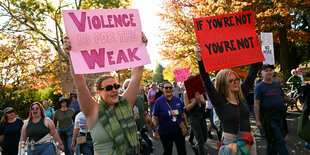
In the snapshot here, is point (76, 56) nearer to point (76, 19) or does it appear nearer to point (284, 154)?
point (76, 19)

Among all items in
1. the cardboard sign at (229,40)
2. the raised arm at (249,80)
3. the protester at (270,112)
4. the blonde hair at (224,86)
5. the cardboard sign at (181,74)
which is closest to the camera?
the blonde hair at (224,86)

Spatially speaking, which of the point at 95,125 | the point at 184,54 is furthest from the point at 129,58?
the point at 184,54

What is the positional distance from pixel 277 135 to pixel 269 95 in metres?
0.74

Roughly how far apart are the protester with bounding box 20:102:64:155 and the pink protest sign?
3.10m

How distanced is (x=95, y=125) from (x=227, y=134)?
1535 millimetres

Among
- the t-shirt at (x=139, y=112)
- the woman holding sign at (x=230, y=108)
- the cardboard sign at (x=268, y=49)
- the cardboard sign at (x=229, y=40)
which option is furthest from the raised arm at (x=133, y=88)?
the cardboard sign at (x=268, y=49)

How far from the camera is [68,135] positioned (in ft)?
23.0

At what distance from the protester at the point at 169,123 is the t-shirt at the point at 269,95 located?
63.6 inches

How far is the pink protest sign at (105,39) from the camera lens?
2820 mm

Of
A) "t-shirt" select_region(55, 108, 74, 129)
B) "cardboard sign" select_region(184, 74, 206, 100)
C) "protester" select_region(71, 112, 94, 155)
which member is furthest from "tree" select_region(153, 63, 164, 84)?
"cardboard sign" select_region(184, 74, 206, 100)

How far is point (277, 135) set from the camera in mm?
4457

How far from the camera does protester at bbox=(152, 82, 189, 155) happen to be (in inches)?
199

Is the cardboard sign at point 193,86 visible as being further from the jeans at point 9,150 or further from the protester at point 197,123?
the jeans at point 9,150

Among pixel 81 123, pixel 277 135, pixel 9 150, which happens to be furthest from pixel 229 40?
pixel 9 150
